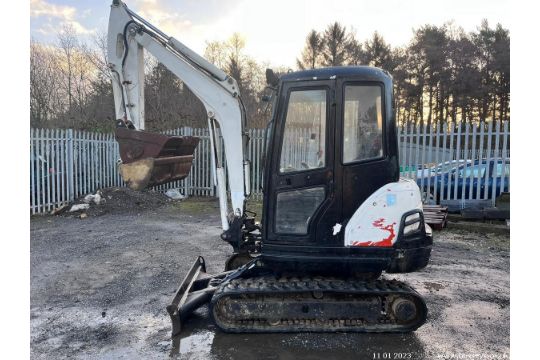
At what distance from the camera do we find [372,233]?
379cm

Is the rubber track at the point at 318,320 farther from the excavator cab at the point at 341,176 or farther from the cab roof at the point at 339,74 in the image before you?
the cab roof at the point at 339,74

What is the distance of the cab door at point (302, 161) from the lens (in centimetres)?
381

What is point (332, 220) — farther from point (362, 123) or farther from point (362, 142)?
point (362, 123)

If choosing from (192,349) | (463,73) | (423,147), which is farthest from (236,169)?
(463,73)

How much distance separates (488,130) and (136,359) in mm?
10132

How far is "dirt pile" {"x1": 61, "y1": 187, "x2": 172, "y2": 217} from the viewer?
10539 mm

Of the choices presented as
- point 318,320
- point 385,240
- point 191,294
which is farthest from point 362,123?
point 191,294

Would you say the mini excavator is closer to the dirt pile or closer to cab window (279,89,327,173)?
cab window (279,89,327,173)

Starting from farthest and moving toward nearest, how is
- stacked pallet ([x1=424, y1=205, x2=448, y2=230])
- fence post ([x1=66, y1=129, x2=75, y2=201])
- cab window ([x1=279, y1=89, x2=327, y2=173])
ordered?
fence post ([x1=66, y1=129, x2=75, y2=201])
stacked pallet ([x1=424, y1=205, x2=448, y2=230])
cab window ([x1=279, y1=89, x2=327, y2=173])

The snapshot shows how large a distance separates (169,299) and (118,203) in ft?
23.6

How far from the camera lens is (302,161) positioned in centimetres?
388

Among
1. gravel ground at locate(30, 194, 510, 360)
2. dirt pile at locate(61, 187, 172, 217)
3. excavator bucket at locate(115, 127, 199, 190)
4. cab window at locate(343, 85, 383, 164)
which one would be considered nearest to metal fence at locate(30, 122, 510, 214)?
dirt pile at locate(61, 187, 172, 217)

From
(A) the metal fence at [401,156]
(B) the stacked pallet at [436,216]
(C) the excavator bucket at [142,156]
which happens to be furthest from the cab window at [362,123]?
(A) the metal fence at [401,156]

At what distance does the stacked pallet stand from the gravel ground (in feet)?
0.75
